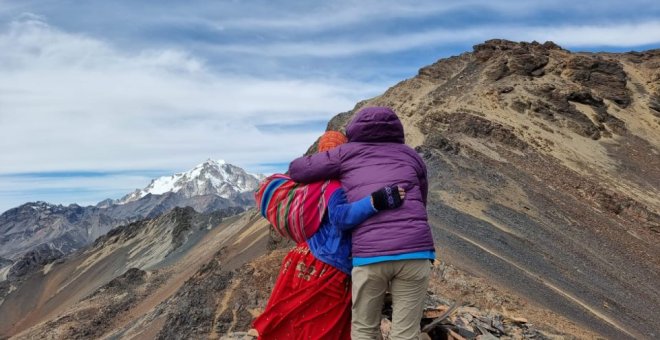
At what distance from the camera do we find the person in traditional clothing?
12.3 feet

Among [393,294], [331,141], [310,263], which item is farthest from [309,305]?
[331,141]

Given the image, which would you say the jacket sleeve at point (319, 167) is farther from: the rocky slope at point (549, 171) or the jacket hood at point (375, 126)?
the rocky slope at point (549, 171)

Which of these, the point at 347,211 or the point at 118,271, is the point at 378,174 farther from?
the point at 118,271

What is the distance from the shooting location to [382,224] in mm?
3512

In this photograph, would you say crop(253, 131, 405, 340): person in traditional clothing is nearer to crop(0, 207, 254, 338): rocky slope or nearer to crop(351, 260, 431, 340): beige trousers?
crop(351, 260, 431, 340): beige trousers

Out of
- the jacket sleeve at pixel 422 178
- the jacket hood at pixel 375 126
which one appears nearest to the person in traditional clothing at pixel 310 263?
the jacket hood at pixel 375 126

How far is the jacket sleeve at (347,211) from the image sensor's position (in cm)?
349

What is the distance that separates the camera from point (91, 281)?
48844 mm

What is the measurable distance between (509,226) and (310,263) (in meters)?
14.9

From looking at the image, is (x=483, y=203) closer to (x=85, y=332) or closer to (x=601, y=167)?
(x=601, y=167)

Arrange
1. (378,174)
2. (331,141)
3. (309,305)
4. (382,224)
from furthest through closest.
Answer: (331,141) → (309,305) → (378,174) → (382,224)

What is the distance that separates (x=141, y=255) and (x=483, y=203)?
124ft

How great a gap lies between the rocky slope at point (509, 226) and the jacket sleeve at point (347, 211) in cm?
181

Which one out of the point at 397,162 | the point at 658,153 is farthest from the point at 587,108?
the point at 397,162
